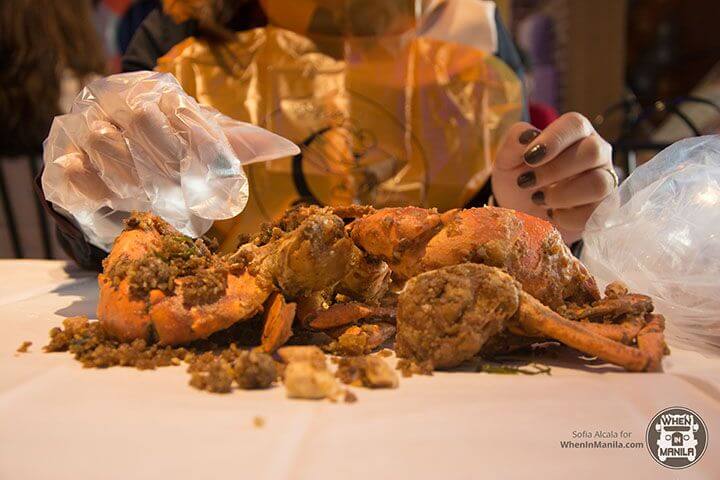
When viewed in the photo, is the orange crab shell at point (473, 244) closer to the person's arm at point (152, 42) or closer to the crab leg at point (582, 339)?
the crab leg at point (582, 339)

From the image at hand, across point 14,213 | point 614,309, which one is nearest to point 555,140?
point 614,309

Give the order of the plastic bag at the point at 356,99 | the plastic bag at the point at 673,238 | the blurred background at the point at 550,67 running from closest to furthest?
1. the plastic bag at the point at 673,238
2. the plastic bag at the point at 356,99
3. the blurred background at the point at 550,67

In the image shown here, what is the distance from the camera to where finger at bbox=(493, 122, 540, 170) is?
1.09 meters

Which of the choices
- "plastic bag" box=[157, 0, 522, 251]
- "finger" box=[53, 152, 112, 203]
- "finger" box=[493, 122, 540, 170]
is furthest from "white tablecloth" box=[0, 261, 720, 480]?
"plastic bag" box=[157, 0, 522, 251]

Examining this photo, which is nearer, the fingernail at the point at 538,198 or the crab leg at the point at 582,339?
the crab leg at the point at 582,339

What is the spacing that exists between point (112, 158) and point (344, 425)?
22.3 inches

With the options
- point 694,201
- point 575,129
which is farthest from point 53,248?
point 694,201

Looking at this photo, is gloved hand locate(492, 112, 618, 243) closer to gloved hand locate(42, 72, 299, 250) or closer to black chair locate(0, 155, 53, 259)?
gloved hand locate(42, 72, 299, 250)

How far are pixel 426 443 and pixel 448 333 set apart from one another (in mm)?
152

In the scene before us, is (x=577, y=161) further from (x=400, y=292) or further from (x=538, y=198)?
(x=400, y=292)

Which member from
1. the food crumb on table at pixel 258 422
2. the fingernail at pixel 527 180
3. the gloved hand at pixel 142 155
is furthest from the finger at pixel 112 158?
the fingernail at pixel 527 180

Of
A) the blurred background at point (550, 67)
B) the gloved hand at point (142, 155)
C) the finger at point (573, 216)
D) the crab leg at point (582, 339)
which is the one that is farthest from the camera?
the blurred background at point (550, 67)

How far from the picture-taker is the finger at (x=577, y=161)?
1.06 meters

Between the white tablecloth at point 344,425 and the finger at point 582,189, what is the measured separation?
47cm
